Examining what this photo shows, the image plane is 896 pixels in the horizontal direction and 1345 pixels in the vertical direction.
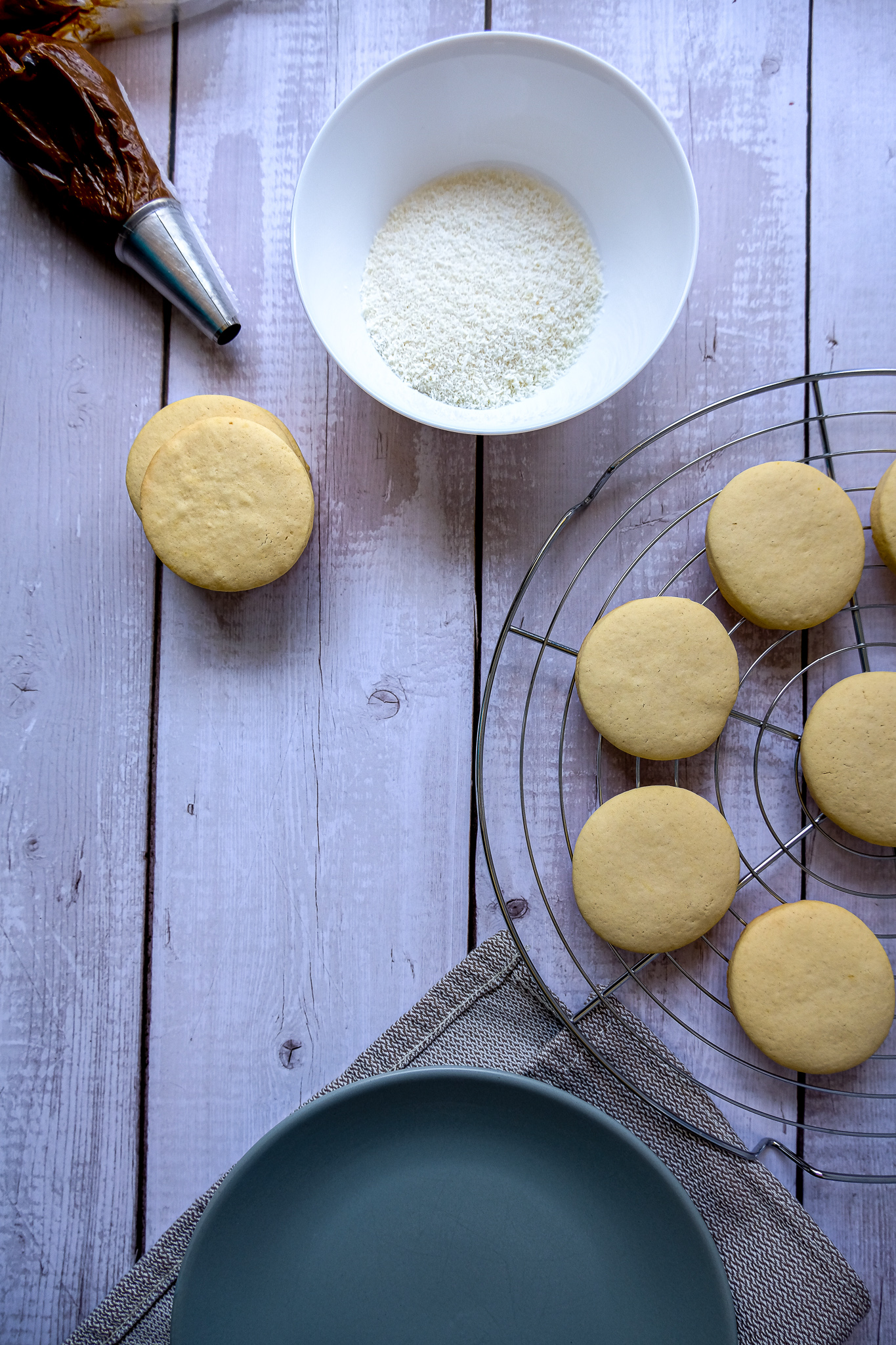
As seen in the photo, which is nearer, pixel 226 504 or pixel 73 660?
pixel 226 504

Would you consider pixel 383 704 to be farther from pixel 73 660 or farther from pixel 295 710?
pixel 73 660

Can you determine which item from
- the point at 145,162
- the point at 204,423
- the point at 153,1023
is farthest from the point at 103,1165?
the point at 145,162

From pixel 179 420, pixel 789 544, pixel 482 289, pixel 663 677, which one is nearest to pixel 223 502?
pixel 179 420

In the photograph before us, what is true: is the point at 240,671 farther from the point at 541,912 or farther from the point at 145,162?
the point at 145,162

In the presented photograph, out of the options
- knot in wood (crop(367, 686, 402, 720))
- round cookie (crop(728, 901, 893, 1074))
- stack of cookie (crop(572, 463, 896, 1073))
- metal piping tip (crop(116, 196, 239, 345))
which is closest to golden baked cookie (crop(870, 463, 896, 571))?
stack of cookie (crop(572, 463, 896, 1073))

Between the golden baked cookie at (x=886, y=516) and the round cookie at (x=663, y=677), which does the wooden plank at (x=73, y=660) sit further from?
the golden baked cookie at (x=886, y=516)

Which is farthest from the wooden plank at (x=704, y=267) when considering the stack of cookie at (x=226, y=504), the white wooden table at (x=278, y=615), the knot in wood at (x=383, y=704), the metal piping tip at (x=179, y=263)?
the metal piping tip at (x=179, y=263)
